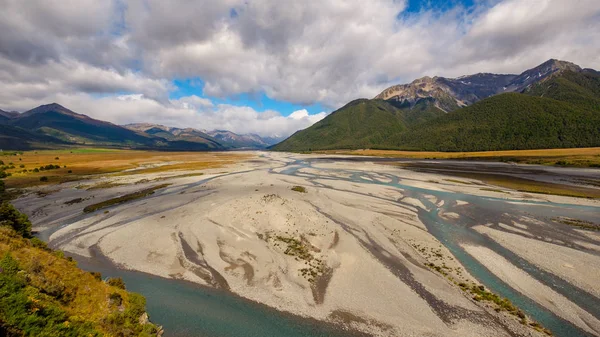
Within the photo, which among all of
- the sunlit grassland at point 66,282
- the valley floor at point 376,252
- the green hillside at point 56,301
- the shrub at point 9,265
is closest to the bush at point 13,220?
the valley floor at point 376,252

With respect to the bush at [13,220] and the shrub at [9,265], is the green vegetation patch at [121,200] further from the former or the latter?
the shrub at [9,265]

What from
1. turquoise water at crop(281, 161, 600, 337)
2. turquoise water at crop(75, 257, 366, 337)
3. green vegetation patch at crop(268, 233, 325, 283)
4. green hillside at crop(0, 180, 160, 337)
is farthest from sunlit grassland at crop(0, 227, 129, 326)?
turquoise water at crop(281, 161, 600, 337)

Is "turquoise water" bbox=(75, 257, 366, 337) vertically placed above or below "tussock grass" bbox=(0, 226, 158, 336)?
below

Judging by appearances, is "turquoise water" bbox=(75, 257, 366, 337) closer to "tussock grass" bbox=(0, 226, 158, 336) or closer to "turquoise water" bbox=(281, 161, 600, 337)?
"tussock grass" bbox=(0, 226, 158, 336)

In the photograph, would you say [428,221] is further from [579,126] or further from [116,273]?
[579,126]

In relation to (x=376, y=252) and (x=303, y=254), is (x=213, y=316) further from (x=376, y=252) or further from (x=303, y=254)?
(x=376, y=252)

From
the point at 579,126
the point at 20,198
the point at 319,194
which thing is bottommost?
the point at 20,198

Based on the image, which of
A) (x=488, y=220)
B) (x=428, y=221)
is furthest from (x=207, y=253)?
(x=488, y=220)
